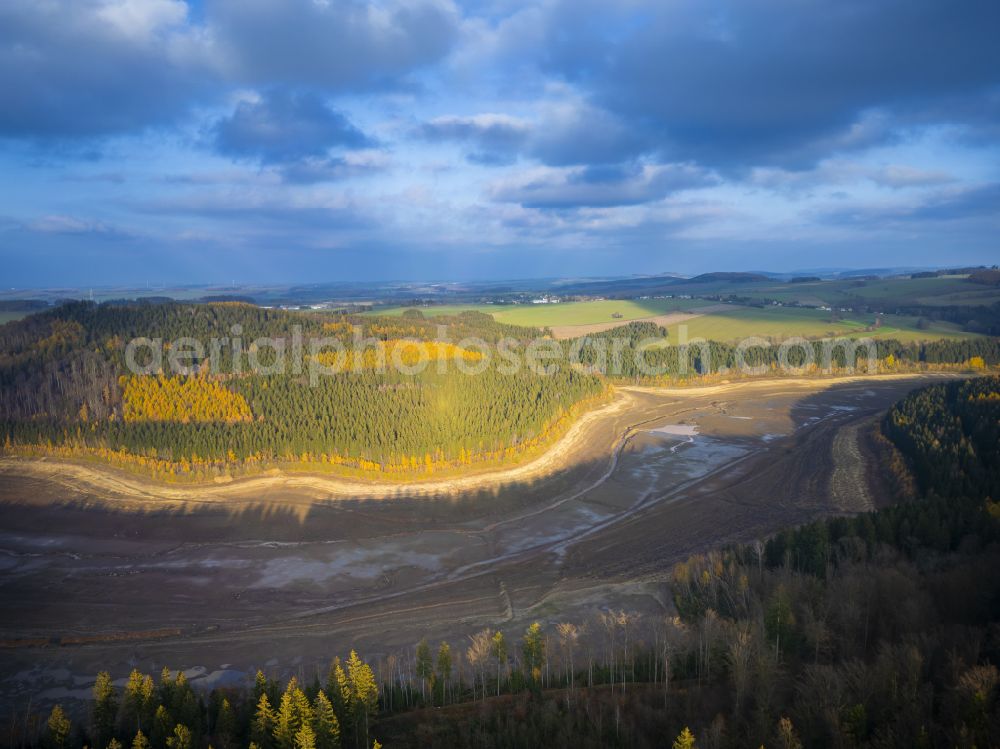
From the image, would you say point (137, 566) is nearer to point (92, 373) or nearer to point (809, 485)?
point (92, 373)

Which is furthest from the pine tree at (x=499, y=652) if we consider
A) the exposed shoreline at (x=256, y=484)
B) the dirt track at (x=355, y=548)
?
the exposed shoreline at (x=256, y=484)

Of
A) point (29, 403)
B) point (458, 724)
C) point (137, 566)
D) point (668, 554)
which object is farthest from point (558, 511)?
point (29, 403)

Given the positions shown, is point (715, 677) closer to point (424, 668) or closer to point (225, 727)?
point (424, 668)

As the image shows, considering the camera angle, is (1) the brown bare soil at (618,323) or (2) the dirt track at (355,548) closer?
(2) the dirt track at (355,548)

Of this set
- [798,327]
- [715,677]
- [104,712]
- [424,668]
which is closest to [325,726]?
[424,668]

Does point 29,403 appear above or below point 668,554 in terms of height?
above

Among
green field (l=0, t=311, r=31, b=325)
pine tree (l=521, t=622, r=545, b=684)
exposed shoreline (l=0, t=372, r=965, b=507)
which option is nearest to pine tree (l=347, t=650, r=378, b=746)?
pine tree (l=521, t=622, r=545, b=684)

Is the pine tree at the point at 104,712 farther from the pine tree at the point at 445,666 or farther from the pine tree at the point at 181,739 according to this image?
the pine tree at the point at 445,666
